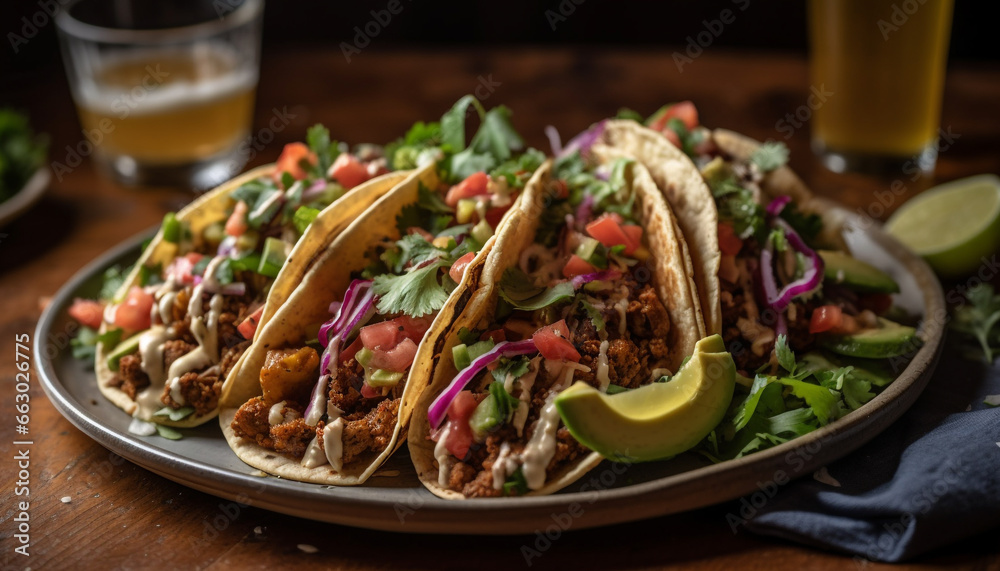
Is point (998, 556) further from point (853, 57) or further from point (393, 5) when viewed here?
point (393, 5)

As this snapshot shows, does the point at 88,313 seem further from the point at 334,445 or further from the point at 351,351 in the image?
the point at 334,445

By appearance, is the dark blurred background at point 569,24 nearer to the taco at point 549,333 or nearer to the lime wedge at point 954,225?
the lime wedge at point 954,225

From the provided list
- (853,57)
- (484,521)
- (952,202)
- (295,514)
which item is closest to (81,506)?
(295,514)

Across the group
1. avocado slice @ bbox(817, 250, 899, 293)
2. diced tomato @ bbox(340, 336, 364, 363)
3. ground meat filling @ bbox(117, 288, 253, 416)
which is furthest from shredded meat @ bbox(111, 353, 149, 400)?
avocado slice @ bbox(817, 250, 899, 293)

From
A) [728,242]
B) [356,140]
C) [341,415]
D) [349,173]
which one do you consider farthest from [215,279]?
[356,140]

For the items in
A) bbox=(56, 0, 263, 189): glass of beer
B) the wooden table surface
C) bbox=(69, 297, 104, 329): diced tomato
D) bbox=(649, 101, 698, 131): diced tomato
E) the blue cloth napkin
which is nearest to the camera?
the blue cloth napkin

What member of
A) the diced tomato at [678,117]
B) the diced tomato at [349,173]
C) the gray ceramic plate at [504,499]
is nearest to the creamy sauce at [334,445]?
the gray ceramic plate at [504,499]

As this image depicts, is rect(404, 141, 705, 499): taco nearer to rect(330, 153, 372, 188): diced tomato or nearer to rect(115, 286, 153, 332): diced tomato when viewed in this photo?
rect(330, 153, 372, 188): diced tomato

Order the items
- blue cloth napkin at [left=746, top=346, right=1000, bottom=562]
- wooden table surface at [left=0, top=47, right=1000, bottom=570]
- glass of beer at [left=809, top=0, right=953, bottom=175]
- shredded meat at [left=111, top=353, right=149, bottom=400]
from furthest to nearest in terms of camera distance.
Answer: glass of beer at [left=809, top=0, right=953, bottom=175]
shredded meat at [left=111, top=353, right=149, bottom=400]
wooden table surface at [left=0, top=47, right=1000, bottom=570]
blue cloth napkin at [left=746, top=346, right=1000, bottom=562]
